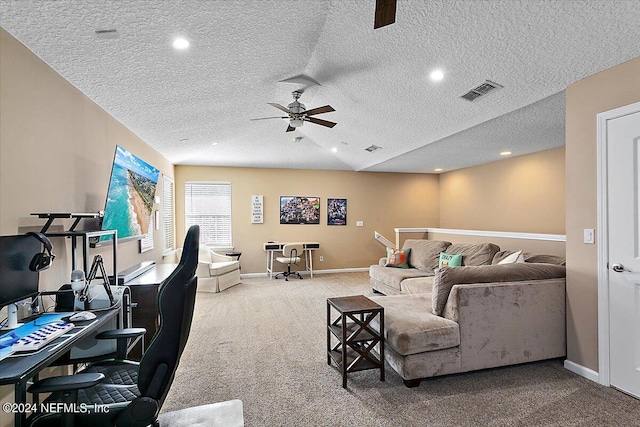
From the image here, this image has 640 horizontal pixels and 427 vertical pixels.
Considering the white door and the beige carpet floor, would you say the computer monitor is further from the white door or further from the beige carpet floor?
the white door

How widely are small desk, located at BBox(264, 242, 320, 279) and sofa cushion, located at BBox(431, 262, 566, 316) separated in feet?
14.7

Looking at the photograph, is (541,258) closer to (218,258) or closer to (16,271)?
(16,271)

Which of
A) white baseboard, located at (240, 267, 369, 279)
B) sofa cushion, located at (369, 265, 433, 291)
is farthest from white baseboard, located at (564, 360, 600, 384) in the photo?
white baseboard, located at (240, 267, 369, 279)

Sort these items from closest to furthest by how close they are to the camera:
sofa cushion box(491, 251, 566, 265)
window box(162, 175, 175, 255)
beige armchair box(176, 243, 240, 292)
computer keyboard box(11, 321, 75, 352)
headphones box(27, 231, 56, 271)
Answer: computer keyboard box(11, 321, 75, 352)
headphones box(27, 231, 56, 271)
sofa cushion box(491, 251, 566, 265)
beige armchair box(176, 243, 240, 292)
window box(162, 175, 175, 255)

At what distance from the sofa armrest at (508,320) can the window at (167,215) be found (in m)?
5.09

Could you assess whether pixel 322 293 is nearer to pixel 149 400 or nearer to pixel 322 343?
pixel 322 343

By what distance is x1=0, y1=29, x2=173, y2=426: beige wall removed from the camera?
1.99 meters

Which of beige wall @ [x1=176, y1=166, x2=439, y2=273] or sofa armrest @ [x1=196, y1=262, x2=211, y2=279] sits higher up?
beige wall @ [x1=176, y1=166, x2=439, y2=273]

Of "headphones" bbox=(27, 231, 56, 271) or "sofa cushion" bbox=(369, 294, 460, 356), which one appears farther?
"sofa cushion" bbox=(369, 294, 460, 356)

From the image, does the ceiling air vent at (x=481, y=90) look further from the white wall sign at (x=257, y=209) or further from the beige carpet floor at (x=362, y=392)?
the white wall sign at (x=257, y=209)

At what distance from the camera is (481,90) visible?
129 inches

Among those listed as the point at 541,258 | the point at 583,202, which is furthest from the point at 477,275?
the point at 541,258

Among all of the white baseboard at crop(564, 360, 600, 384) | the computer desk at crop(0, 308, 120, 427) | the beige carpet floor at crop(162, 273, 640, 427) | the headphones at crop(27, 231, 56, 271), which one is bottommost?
the beige carpet floor at crop(162, 273, 640, 427)

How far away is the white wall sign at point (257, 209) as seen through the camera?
7.43 m
